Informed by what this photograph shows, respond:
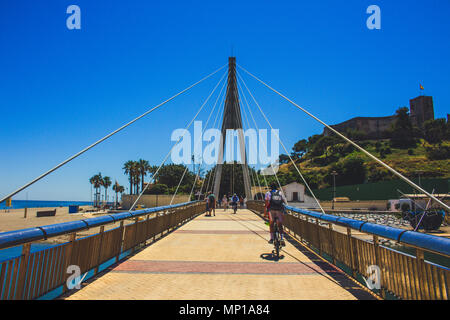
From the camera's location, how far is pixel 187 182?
251 feet

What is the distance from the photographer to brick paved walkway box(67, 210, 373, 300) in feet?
13.6

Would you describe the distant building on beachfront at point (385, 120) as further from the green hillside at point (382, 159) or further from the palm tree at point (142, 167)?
the palm tree at point (142, 167)

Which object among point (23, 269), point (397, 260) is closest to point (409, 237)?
point (397, 260)

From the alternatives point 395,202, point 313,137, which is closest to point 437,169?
point 395,202

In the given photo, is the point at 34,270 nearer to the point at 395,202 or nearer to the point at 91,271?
the point at 91,271

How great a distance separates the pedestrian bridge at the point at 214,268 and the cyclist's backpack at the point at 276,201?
104cm

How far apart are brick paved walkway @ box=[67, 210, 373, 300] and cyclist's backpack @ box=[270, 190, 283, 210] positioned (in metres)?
1.14

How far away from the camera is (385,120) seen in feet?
Result: 435

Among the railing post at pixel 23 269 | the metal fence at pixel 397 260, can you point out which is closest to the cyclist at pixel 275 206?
the metal fence at pixel 397 260

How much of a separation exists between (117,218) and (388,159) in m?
106

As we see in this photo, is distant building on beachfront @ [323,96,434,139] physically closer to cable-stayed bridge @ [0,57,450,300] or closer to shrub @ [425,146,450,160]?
shrub @ [425,146,450,160]

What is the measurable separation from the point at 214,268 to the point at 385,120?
146951 millimetres

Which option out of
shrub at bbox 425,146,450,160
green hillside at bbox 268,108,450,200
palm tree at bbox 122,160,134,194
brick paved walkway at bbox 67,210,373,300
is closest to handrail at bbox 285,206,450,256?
brick paved walkway at bbox 67,210,373,300

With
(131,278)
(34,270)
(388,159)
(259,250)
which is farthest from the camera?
(388,159)
